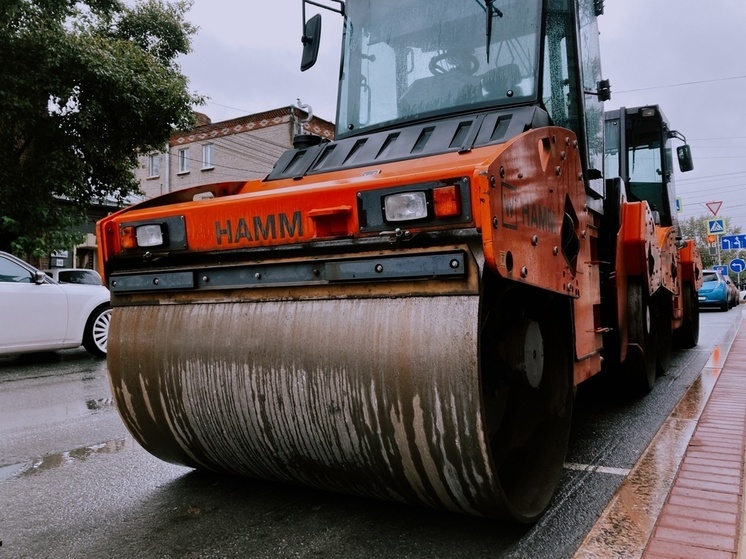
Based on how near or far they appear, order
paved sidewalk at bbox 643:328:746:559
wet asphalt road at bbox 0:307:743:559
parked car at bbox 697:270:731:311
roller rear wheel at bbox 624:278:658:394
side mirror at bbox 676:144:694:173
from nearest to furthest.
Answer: paved sidewalk at bbox 643:328:746:559 < wet asphalt road at bbox 0:307:743:559 < roller rear wheel at bbox 624:278:658:394 < side mirror at bbox 676:144:694:173 < parked car at bbox 697:270:731:311

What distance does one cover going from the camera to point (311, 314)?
2.37m

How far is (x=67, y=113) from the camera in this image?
1091 centimetres

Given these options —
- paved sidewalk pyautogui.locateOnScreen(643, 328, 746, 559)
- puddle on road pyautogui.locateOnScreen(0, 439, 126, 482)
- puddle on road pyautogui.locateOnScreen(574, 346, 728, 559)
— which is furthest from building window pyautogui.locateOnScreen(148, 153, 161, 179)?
paved sidewalk pyautogui.locateOnScreen(643, 328, 746, 559)

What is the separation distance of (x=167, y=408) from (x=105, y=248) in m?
0.76

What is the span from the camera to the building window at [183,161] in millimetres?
30250

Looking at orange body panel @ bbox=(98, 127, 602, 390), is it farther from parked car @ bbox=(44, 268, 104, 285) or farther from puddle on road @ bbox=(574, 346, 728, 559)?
parked car @ bbox=(44, 268, 104, 285)

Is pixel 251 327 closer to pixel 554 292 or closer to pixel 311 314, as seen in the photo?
pixel 311 314

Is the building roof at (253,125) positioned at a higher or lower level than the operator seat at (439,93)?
higher

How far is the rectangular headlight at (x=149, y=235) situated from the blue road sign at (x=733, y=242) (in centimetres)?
3021

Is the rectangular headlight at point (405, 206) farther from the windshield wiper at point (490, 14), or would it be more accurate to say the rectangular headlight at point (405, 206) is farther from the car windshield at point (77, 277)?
the car windshield at point (77, 277)

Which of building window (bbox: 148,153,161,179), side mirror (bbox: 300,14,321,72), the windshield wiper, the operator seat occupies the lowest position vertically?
the operator seat

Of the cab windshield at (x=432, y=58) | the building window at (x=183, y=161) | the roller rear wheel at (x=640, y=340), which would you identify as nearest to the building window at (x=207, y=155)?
the building window at (x=183, y=161)

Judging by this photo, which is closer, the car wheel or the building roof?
the car wheel

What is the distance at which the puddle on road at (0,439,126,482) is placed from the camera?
11.8 feet
